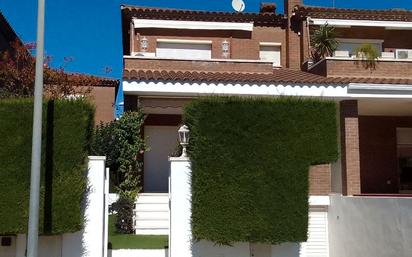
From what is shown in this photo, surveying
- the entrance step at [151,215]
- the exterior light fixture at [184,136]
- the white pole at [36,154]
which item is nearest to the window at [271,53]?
the entrance step at [151,215]

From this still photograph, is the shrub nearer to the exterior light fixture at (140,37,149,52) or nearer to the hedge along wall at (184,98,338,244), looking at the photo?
the hedge along wall at (184,98,338,244)

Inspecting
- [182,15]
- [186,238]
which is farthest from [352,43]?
[186,238]

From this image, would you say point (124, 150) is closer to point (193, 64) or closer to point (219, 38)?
point (193, 64)

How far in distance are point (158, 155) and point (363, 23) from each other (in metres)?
10.3

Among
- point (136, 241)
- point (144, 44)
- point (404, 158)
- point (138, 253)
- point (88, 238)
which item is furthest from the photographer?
point (144, 44)

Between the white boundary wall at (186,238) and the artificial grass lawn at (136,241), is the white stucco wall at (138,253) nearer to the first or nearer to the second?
the artificial grass lawn at (136,241)

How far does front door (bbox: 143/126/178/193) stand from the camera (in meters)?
20.5

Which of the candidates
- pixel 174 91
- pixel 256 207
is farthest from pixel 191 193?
pixel 174 91

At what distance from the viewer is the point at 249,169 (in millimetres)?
11945

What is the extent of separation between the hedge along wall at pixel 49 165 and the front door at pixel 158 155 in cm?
877

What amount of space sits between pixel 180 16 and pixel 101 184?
496 inches

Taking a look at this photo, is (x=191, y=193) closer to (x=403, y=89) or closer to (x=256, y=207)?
(x=256, y=207)

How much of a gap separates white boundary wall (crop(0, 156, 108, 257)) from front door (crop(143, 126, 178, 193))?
27.7 ft

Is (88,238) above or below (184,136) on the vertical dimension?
below
